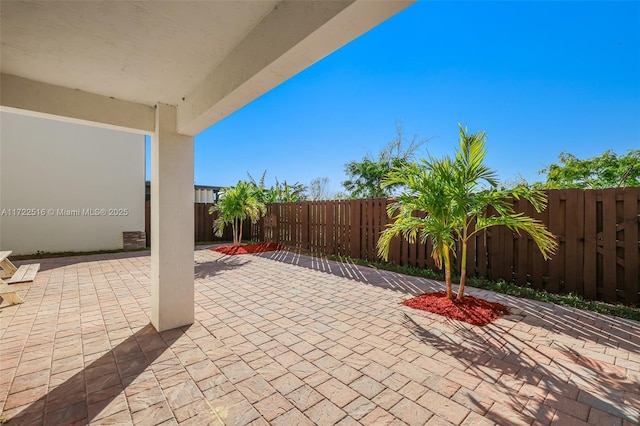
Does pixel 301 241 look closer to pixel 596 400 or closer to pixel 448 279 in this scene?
pixel 448 279

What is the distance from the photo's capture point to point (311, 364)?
2.48 meters

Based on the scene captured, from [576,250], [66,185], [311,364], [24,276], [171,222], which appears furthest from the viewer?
[66,185]

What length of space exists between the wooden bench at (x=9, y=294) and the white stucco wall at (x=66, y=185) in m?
5.43

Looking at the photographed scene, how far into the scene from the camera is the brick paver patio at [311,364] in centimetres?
187

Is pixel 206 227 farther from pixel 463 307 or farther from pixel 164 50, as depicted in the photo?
pixel 463 307

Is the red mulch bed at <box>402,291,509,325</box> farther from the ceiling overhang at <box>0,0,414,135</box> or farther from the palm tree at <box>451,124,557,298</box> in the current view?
the ceiling overhang at <box>0,0,414,135</box>

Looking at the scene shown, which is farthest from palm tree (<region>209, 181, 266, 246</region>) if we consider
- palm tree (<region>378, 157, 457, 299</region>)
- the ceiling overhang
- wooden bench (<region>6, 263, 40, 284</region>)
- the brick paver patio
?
palm tree (<region>378, 157, 457, 299</region>)

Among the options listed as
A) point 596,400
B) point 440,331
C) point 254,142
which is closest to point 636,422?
point 596,400

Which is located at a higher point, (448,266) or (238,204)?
(238,204)

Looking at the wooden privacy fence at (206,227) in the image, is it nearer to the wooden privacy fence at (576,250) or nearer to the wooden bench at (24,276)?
the wooden bench at (24,276)

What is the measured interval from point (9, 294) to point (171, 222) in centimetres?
317

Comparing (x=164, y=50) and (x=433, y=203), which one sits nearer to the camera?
(x=164, y=50)

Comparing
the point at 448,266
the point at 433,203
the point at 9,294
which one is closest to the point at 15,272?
the point at 9,294

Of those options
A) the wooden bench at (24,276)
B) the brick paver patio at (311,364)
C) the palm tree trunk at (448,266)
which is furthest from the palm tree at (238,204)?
the palm tree trunk at (448,266)
